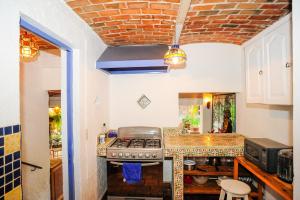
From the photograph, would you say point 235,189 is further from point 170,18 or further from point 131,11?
point 131,11

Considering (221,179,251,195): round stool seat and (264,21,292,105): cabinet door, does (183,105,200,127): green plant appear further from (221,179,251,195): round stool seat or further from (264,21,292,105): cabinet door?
(264,21,292,105): cabinet door

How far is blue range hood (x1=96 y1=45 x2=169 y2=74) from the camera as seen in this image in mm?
2258

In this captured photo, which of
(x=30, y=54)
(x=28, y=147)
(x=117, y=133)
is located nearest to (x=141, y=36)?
(x=30, y=54)

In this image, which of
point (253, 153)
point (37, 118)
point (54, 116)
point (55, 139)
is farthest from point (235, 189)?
point (55, 139)

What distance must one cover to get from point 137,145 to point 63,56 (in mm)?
1438

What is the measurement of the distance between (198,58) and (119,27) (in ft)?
4.84

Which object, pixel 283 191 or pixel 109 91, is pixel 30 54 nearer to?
pixel 109 91

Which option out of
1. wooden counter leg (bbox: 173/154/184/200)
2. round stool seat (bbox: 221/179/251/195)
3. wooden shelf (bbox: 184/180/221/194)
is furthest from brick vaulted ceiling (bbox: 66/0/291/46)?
wooden shelf (bbox: 184/180/221/194)

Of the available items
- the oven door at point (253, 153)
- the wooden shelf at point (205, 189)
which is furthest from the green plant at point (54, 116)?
the oven door at point (253, 153)

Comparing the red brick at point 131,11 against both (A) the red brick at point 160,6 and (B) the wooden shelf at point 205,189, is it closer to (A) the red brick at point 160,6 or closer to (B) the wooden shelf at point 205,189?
(A) the red brick at point 160,6

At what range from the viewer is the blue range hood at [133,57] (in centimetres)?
226

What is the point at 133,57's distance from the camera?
2.35 metres

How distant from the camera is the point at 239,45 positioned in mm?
2852

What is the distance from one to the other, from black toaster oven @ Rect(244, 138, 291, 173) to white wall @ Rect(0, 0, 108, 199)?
75.1 inches
